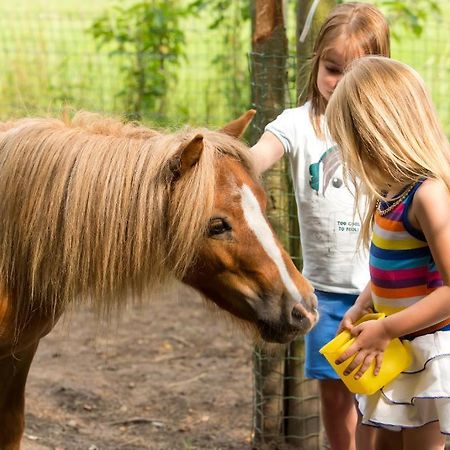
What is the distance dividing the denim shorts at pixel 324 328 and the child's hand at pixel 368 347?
0.66 m

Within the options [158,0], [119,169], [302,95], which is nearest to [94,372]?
[302,95]

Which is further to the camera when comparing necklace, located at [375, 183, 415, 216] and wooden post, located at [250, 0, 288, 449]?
wooden post, located at [250, 0, 288, 449]

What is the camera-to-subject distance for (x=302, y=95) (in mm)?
3648

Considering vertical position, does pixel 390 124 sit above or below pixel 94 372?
above

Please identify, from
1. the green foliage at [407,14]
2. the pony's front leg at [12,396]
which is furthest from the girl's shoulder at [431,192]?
the green foliage at [407,14]


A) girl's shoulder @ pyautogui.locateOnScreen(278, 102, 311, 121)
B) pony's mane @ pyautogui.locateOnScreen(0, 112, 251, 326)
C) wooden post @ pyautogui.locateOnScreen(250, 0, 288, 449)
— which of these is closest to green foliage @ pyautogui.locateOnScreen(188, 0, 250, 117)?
wooden post @ pyautogui.locateOnScreen(250, 0, 288, 449)

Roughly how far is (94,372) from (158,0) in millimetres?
3740

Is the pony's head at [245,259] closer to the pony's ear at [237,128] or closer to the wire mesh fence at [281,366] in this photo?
the pony's ear at [237,128]

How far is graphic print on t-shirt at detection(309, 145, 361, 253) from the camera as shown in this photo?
127 inches

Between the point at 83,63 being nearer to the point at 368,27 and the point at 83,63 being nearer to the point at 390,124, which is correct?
the point at 368,27

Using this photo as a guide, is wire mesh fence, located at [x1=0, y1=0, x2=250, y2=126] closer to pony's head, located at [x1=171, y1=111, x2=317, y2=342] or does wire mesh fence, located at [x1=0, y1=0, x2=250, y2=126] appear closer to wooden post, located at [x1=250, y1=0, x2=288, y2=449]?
wooden post, located at [x1=250, y1=0, x2=288, y2=449]

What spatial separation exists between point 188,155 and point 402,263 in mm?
722

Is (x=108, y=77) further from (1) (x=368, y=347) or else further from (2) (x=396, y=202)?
(1) (x=368, y=347)

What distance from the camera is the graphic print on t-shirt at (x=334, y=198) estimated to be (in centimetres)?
323
